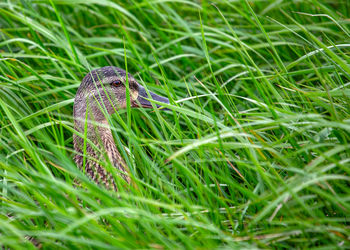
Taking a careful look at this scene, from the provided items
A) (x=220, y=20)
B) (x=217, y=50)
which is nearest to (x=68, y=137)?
(x=217, y=50)

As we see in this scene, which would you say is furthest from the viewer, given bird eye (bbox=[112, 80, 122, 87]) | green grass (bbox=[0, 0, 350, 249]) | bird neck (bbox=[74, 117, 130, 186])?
bird eye (bbox=[112, 80, 122, 87])

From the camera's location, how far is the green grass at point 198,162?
1.91 m

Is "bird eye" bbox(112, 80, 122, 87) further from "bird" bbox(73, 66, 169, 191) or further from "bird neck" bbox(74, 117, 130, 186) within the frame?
"bird neck" bbox(74, 117, 130, 186)

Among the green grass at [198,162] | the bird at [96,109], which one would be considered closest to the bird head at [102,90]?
the bird at [96,109]

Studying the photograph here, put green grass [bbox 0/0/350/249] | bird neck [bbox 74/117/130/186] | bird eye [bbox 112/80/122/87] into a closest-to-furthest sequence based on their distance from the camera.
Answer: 1. green grass [bbox 0/0/350/249]
2. bird neck [bbox 74/117/130/186]
3. bird eye [bbox 112/80/122/87]

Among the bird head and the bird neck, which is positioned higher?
the bird head

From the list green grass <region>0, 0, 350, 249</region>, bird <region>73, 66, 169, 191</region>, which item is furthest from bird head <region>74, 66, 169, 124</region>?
green grass <region>0, 0, 350, 249</region>

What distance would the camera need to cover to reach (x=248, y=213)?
225cm

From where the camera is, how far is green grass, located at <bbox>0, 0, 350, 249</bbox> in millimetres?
1908

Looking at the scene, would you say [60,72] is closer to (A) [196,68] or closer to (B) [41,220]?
(A) [196,68]

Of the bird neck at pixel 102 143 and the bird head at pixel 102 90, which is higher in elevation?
the bird head at pixel 102 90

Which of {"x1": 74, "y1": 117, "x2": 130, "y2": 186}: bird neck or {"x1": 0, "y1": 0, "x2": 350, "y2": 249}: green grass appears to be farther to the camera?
{"x1": 74, "y1": 117, "x2": 130, "y2": 186}: bird neck

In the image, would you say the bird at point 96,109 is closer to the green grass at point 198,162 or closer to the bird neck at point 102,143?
the bird neck at point 102,143

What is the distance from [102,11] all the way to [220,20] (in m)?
1.13
